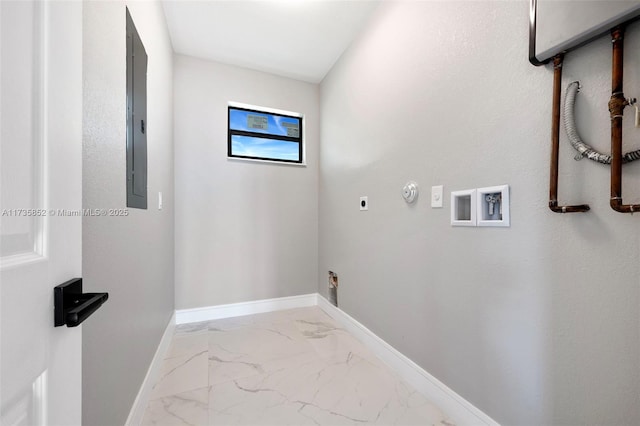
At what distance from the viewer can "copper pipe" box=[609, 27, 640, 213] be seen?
30.1 inches

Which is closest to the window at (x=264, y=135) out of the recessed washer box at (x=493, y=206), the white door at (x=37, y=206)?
the recessed washer box at (x=493, y=206)

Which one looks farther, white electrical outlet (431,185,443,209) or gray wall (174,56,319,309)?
gray wall (174,56,319,309)

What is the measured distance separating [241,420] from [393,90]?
2.21 metres

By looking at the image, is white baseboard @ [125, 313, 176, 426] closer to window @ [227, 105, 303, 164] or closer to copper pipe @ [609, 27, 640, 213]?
window @ [227, 105, 303, 164]

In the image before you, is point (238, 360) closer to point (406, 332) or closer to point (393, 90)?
point (406, 332)

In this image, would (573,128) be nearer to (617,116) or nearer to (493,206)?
(617,116)

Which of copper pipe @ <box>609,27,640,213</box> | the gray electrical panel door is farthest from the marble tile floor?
copper pipe @ <box>609,27,640,213</box>

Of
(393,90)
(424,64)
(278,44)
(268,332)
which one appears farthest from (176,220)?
(424,64)

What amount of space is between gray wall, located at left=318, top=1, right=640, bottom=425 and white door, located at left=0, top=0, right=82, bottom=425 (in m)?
1.44

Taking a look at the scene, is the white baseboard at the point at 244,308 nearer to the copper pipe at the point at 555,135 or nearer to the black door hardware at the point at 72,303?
the black door hardware at the point at 72,303

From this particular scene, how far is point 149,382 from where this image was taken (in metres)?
1.47

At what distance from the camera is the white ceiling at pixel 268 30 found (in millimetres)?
1923

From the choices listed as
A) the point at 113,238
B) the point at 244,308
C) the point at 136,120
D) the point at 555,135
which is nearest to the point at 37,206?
the point at 113,238

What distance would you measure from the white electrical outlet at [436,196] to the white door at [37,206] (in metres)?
1.48
